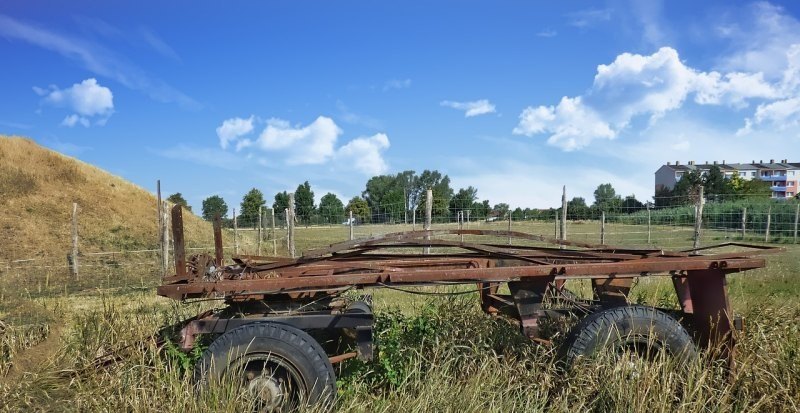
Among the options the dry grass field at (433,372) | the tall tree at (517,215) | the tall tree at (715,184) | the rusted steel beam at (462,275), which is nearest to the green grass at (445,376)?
the dry grass field at (433,372)

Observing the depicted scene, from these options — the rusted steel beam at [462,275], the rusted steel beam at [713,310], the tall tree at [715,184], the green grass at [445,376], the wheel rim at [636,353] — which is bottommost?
the green grass at [445,376]

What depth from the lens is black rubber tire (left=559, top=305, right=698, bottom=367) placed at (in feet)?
12.4

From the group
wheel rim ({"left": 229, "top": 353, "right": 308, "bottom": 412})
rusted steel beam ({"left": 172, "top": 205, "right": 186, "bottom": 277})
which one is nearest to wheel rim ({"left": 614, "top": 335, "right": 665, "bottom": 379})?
wheel rim ({"left": 229, "top": 353, "right": 308, "bottom": 412})

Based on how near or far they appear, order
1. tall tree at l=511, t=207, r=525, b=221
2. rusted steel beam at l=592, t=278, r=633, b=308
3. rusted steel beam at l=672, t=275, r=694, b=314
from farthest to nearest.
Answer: tall tree at l=511, t=207, r=525, b=221, rusted steel beam at l=592, t=278, r=633, b=308, rusted steel beam at l=672, t=275, r=694, b=314

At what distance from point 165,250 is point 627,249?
13.9m

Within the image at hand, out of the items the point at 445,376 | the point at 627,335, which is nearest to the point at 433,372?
the point at 445,376

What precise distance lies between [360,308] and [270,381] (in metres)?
1.05

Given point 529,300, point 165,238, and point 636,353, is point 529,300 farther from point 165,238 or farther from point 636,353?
point 165,238

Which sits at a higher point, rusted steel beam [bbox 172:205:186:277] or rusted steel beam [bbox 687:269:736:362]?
rusted steel beam [bbox 172:205:186:277]

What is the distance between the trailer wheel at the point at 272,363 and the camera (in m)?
3.51

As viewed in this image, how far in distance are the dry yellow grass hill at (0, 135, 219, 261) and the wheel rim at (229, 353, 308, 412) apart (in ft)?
67.5

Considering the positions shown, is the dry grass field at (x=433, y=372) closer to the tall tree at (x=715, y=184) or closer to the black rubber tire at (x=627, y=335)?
the black rubber tire at (x=627, y=335)

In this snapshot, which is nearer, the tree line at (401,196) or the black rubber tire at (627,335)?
the black rubber tire at (627,335)

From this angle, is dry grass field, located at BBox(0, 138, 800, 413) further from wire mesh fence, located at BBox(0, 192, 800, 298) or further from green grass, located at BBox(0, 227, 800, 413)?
wire mesh fence, located at BBox(0, 192, 800, 298)
